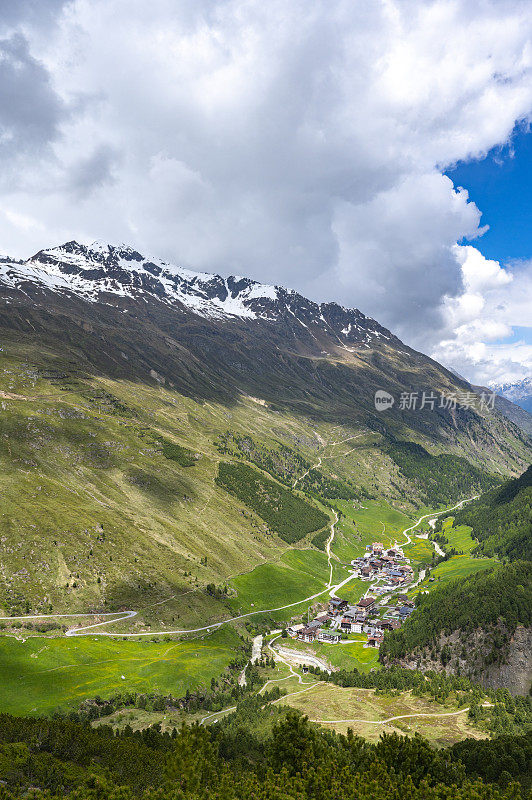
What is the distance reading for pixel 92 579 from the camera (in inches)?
5546

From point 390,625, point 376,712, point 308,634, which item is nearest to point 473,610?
point 390,625

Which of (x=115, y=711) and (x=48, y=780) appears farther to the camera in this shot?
(x=115, y=711)

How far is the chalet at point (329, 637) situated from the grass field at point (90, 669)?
140ft

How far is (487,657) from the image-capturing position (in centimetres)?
11981

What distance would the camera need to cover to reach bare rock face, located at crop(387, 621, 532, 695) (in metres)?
114

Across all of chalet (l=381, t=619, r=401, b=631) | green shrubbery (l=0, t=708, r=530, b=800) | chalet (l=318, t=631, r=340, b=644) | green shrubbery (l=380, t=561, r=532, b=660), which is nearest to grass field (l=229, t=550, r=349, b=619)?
chalet (l=318, t=631, r=340, b=644)

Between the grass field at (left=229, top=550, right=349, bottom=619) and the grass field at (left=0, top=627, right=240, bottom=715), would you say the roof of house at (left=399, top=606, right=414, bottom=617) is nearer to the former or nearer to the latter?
the grass field at (left=229, top=550, right=349, bottom=619)

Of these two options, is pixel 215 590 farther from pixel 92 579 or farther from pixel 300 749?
pixel 300 749

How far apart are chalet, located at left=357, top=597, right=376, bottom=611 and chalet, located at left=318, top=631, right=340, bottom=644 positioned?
89.7 ft

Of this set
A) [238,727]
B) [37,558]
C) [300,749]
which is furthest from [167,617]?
[300,749]

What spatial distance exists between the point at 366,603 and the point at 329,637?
34138 mm

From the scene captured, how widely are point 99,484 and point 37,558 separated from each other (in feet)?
199

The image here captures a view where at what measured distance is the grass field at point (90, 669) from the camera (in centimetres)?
9225

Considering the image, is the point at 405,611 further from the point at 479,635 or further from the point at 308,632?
the point at 479,635
